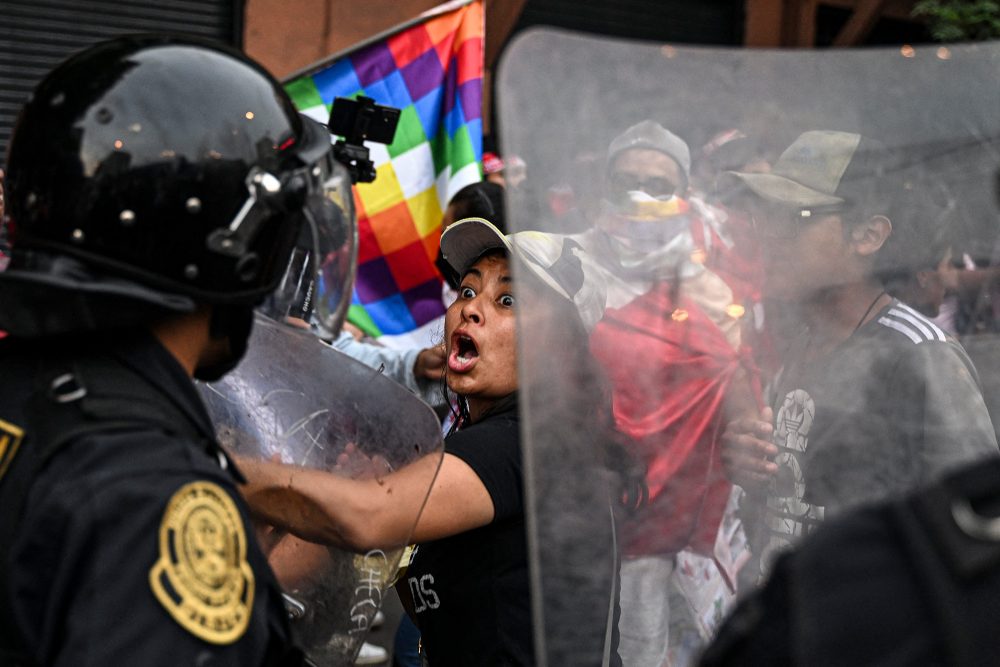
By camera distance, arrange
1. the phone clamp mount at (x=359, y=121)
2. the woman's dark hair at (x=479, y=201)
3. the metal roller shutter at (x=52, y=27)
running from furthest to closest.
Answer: the metal roller shutter at (x=52, y=27) → the woman's dark hair at (x=479, y=201) → the phone clamp mount at (x=359, y=121)

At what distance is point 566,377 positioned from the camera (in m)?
1.54

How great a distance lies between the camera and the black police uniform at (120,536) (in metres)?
1.36

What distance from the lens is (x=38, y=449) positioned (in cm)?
150

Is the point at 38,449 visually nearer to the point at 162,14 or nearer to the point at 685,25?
the point at 162,14

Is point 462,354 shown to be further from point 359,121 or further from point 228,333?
point 359,121

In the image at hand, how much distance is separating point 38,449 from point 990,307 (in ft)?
4.59

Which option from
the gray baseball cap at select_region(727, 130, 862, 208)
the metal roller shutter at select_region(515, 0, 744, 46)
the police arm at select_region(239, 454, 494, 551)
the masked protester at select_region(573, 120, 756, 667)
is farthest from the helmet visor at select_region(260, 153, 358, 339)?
the metal roller shutter at select_region(515, 0, 744, 46)

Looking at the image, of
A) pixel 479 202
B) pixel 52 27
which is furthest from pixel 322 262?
pixel 52 27

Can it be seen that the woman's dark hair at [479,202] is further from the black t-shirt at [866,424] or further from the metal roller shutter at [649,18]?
the metal roller shutter at [649,18]

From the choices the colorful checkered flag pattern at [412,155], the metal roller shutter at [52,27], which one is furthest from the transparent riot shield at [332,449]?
the metal roller shutter at [52,27]

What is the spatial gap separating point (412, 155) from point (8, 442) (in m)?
3.51

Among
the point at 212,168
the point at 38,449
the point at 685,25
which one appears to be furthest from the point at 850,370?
the point at 685,25

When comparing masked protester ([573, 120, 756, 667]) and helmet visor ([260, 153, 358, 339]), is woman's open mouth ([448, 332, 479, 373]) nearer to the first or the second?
helmet visor ([260, 153, 358, 339])

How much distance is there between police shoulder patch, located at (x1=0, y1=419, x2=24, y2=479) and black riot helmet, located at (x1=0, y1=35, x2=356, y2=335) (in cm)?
13
